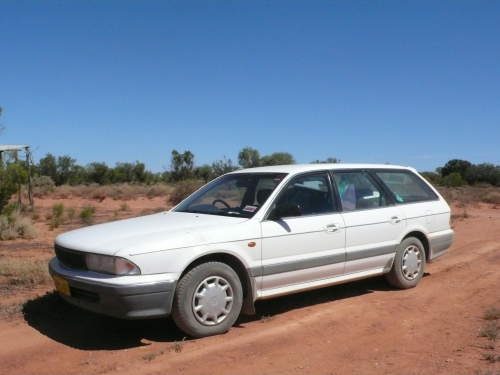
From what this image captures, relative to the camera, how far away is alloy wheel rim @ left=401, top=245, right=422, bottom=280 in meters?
6.75

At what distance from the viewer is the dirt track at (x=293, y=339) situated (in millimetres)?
4188

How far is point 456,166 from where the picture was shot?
5531cm

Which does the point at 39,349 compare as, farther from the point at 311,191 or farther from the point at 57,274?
the point at 311,191

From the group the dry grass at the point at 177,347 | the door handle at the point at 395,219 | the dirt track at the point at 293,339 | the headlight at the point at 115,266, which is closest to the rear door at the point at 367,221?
the door handle at the point at 395,219

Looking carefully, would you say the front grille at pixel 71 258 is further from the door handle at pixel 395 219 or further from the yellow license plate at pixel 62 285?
the door handle at pixel 395 219

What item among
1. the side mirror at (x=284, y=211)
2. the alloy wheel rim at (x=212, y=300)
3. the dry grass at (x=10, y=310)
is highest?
the side mirror at (x=284, y=211)

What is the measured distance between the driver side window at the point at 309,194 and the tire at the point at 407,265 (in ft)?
4.36

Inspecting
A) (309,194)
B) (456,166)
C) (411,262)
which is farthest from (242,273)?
(456,166)

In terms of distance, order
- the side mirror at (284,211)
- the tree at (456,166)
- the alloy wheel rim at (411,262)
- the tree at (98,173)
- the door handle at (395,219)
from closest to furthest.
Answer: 1. the side mirror at (284,211)
2. the door handle at (395,219)
3. the alloy wheel rim at (411,262)
4. the tree at (98,173)
5. the tree at (456,166)

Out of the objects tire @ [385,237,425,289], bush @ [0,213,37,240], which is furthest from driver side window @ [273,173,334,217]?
bush @ [0,213,37,240]

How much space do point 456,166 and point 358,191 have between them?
5301cm

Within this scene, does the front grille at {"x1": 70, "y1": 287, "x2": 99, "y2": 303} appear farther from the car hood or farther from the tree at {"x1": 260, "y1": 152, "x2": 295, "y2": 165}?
the tree at {"x1": 260, "y1": 152, "x2": 295, "y2": 165}

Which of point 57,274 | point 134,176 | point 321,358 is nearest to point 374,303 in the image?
point 321,358

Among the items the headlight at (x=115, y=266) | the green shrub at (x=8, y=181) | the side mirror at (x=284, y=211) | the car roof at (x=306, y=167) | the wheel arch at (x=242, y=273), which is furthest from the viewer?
the green shrub at (x=8, y=181)
